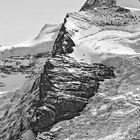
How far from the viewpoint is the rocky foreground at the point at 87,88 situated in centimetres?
11750

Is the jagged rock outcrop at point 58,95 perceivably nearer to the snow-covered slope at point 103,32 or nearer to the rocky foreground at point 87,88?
the rocky foreground at point 87,88

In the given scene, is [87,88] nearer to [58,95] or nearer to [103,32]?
[58,95]

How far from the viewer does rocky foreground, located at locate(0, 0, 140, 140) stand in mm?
117500

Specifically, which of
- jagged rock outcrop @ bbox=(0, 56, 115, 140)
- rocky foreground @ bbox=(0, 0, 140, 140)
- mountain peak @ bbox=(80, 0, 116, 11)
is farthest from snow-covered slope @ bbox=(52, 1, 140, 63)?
jagged rock outcrop @ bbox=(0, 56, 115, 140)

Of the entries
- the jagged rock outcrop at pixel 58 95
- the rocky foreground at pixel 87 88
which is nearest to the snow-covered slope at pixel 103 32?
the rocky foreground at pixel 87 88

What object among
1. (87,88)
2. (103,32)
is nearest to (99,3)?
(103,32)

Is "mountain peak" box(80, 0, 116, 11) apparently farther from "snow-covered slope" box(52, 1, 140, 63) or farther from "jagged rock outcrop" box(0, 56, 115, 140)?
"jagged rock outcrop" box(0, 56, 115, 140)

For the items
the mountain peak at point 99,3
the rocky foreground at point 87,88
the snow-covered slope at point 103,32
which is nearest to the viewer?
the rocky foreground at point 87,88

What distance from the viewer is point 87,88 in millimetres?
128000

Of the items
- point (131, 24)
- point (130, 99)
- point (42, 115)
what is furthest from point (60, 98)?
point (131, 24)

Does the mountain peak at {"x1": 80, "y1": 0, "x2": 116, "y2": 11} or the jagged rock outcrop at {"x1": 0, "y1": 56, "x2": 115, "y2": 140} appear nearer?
the jagged rock outcrop at {"x1": 0, "y1": 56, "x2": 115, "y2": 140}

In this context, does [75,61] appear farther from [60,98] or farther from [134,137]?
[134,137]

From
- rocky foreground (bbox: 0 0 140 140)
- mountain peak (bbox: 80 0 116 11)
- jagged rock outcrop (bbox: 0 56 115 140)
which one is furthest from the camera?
mountain peak (bbox: 80 0 116 11)

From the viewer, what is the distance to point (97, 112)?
393ft
